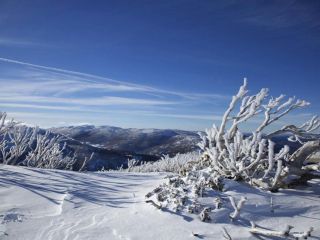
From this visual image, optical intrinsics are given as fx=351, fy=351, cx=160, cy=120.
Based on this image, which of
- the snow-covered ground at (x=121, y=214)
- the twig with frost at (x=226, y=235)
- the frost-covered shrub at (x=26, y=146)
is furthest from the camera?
the frost-covered shrub at (x=26, y=146)

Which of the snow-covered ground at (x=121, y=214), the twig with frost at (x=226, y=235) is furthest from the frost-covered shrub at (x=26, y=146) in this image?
the twig with frost at (x=226, y=235)

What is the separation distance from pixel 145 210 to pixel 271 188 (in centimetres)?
192

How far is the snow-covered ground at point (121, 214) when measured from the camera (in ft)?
12.8

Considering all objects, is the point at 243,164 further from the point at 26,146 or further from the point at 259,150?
the point at 26,146

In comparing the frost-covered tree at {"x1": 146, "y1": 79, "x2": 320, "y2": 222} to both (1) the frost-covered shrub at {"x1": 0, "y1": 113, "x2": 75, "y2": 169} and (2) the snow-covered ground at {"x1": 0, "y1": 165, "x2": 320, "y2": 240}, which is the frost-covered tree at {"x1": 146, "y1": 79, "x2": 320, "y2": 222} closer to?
(2) the snow-covered ground at {"x1": 0, "y1": 165, "x2": 320, "y2": 240}

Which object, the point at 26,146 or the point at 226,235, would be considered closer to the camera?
the point at 226,235

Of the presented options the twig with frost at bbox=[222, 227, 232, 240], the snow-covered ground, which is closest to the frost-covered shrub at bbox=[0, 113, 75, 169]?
the snow-covered ground

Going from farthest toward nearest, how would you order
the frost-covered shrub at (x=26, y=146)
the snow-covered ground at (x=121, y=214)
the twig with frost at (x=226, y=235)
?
1. the frost-covered shrub at (x=26, y=146)
2. the snow-covered ground at (x=121, y=214)
3. the twig with frost at (x=226, y=235)

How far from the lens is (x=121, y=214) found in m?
4.47

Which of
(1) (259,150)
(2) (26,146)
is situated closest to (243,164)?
(1) (259,150)

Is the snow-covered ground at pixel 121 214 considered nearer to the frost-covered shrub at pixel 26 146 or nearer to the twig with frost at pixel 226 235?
the twig with frost at pixel 226 235

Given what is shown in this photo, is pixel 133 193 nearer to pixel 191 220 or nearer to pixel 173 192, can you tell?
pixel 173 192

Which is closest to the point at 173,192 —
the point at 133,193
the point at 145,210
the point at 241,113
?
the point at 145,210

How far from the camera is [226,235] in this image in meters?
3.77
